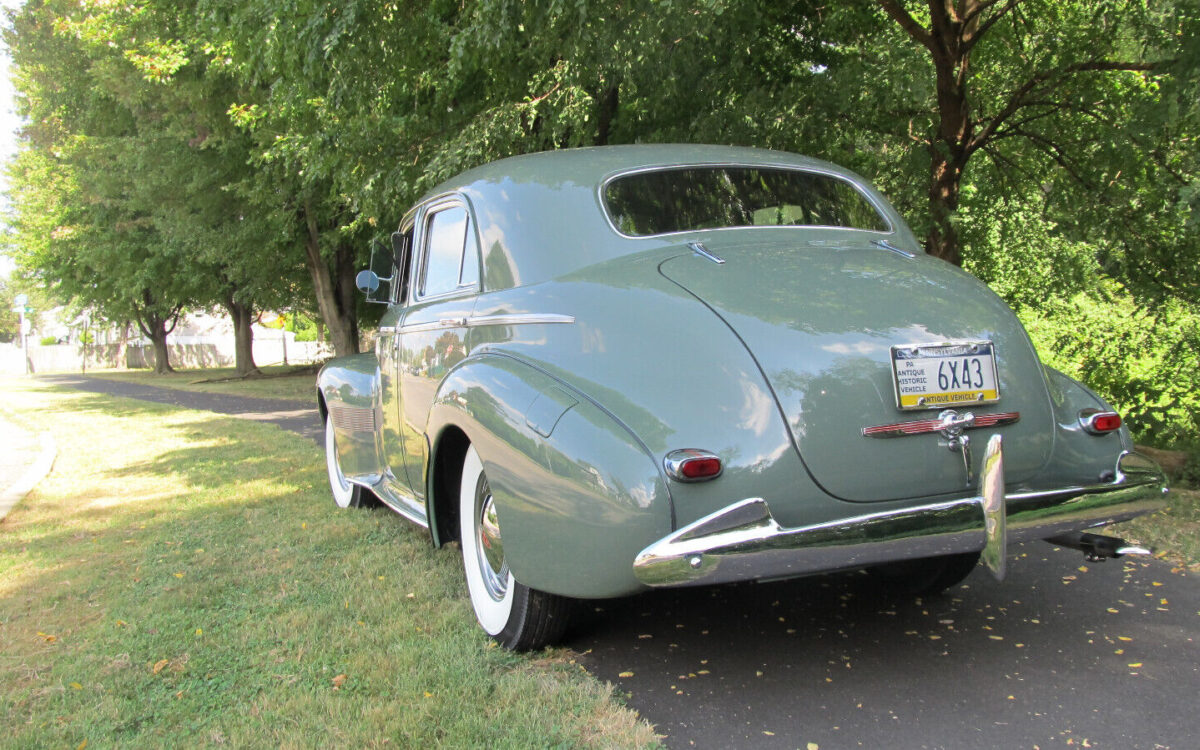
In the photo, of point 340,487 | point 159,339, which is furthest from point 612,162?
point 159,339

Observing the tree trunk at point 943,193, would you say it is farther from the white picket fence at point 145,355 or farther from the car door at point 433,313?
the white picket fence at point 145,355

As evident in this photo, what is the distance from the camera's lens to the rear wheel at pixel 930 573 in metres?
3.72

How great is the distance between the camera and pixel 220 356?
50.3 metres

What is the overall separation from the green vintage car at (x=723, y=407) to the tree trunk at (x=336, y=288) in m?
16.0

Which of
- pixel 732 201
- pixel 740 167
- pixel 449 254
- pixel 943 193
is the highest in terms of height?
pixel 943 193

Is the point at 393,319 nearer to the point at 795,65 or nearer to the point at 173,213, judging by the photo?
the point at 795,65

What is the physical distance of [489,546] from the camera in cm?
356

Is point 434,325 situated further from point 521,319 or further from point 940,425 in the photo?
point 940,425

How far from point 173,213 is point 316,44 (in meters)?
13.4

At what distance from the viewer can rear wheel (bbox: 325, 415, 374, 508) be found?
6.05m

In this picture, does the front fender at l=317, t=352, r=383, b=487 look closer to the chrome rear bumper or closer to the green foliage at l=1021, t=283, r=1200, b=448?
the chrome rear bumper

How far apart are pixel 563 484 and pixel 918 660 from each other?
1.48m

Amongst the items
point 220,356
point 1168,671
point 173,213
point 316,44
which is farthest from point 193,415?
point 220,356

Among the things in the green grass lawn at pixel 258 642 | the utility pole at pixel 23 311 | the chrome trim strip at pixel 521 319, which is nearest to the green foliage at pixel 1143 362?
the chrome trim strip at pixel 521 319
